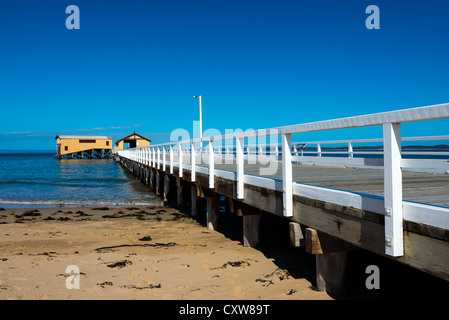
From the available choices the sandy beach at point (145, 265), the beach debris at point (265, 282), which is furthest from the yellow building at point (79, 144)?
the beach debris at point (265, 282)

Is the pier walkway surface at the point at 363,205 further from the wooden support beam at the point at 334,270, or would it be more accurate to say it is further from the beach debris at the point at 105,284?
the beach debris at the point at 105,284

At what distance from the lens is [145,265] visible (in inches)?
245

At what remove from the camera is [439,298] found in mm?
4719

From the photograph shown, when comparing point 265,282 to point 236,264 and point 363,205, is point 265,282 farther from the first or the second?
point 363,205

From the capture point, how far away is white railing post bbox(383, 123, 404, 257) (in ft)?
8.72

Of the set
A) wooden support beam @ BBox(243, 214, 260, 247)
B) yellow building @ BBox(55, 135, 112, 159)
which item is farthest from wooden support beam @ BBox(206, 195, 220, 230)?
yellow building @ BBox(55, 135, 112, 159)

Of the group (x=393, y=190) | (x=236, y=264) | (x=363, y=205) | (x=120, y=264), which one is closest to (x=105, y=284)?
(x=120, y=264)

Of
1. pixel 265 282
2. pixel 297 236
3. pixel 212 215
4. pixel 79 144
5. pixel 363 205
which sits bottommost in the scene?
pixel 265 282

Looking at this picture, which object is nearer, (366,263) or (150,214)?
(366,263)

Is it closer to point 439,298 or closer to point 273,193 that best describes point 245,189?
point 273,193

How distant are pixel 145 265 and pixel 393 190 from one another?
15.0ft

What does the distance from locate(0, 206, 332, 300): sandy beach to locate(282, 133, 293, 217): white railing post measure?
1.18m

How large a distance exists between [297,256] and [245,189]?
5.57 ft
